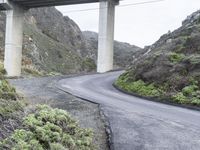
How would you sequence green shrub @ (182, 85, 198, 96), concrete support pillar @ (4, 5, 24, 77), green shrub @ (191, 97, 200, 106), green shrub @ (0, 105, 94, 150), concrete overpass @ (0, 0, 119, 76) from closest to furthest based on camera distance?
green shrub @ (0, 105, 94, 150), green shrub @ (191, 97, 200, 106), green shrub @ (182, 85, 198, 96), concrete overpass @ (0, 0, 119, 76), concrete support pillar @ (4, 5, 24, 77)

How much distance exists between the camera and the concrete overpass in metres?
37.8

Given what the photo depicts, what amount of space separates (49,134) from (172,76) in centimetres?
1411

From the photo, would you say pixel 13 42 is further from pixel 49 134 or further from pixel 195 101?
pixel 49 134

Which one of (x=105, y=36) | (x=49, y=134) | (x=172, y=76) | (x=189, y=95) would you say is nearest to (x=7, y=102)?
(x=49, y=134)

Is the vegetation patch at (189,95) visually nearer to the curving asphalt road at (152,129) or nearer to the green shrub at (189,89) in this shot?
the green shrub at (189,89)

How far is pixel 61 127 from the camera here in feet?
27.2

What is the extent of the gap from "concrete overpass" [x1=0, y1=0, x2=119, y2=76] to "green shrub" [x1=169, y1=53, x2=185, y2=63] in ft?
47.3

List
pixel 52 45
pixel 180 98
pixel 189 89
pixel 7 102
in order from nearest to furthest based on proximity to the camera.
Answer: pixel 7 102
pixel 180 98
pixel 189 89
pixel 52 45

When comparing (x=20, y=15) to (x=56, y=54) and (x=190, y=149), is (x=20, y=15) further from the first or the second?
(x=190, y=149)

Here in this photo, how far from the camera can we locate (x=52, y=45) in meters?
73.0

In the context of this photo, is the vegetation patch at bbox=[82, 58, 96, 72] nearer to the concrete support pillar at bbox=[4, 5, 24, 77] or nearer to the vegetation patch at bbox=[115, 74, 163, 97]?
the concrete support pillar at bbox=[4, 5, 24, 77]

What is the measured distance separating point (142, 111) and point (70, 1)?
3122cm

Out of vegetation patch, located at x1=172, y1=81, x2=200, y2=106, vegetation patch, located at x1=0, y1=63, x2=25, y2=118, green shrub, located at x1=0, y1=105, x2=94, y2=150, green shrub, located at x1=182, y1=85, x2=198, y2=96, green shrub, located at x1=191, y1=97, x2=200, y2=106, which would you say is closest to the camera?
green shrub, located at x1=0, y1=105, x2=94, y2=150

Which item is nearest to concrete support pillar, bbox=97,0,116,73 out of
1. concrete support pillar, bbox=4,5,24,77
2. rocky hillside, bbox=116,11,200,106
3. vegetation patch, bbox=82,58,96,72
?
rocky hillside, bbox=116,11,200,106
